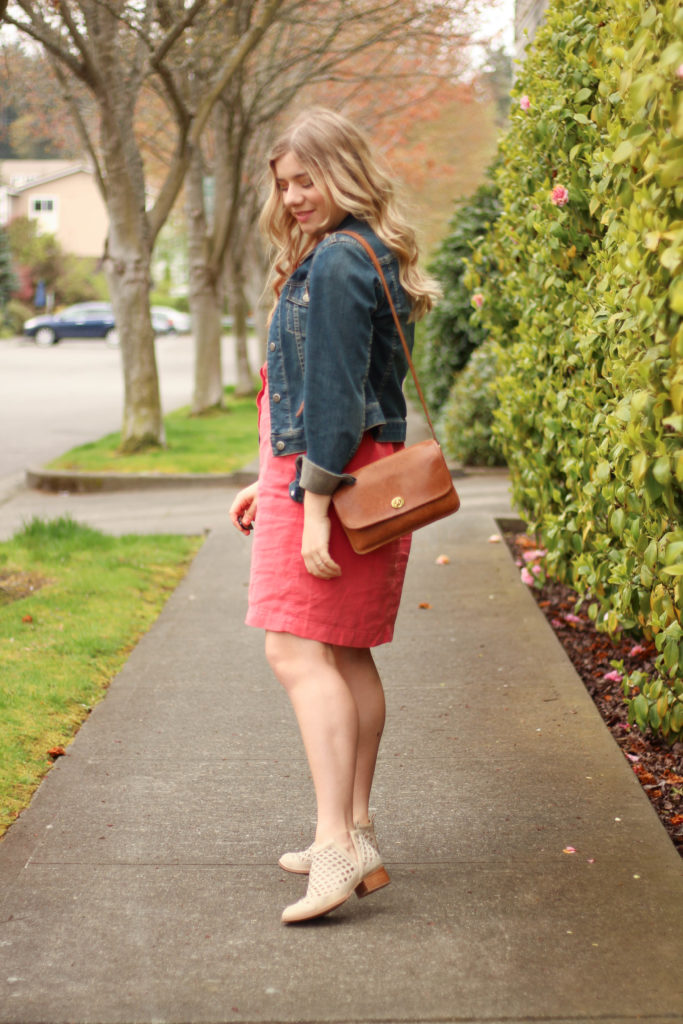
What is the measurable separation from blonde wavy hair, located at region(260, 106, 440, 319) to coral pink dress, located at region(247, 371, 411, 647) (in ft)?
1.38

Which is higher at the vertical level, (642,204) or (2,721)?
(642,204)

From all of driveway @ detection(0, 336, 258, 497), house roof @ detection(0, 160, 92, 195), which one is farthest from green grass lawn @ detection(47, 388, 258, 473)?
house roof @ detection(0, 160, 92, 195)

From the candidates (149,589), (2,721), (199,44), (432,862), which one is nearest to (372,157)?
(432,862)

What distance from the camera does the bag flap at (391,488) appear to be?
2844 mm

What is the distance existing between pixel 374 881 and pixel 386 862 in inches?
11.7

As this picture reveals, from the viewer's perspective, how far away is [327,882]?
→ 2.87 metres

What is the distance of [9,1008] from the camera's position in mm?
2516

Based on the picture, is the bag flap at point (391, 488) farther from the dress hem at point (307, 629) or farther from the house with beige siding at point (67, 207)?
the house with beige siding at point (67, 207)

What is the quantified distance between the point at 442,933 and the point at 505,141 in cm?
445

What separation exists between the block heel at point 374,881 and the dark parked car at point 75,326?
49197 millimetres

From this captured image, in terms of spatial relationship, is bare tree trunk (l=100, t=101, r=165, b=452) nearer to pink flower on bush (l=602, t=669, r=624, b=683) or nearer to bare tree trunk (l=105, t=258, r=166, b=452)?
bare tree trunk (l=105, t=258, r=166, b=452)

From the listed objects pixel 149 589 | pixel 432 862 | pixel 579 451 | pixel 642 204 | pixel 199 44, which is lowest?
pixel 149 589

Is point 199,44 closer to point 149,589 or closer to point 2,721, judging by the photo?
point 149,589

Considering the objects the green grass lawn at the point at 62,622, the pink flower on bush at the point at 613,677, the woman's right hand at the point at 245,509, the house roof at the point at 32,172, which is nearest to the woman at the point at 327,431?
the woman's right hand at the point at 245,509
